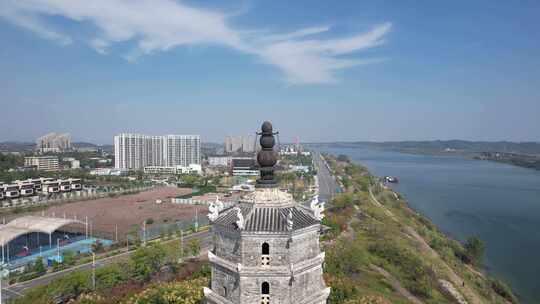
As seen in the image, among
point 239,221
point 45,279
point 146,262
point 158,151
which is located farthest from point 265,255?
point 158,151

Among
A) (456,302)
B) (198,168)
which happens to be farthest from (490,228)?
(198,168)

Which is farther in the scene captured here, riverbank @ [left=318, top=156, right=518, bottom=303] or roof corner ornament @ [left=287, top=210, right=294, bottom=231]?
riverbank @ [left=318, top=156, right=518, bottom=303]

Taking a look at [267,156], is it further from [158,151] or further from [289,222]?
[158,151]

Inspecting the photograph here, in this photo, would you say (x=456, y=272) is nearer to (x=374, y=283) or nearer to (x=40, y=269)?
(x=374, y=283)

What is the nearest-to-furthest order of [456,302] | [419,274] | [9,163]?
[456,302] → [419,274] → [9,163]

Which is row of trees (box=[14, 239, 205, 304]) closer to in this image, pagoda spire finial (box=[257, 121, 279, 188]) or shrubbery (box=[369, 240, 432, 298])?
shrubbery (box=[369, 240, 432, 298])

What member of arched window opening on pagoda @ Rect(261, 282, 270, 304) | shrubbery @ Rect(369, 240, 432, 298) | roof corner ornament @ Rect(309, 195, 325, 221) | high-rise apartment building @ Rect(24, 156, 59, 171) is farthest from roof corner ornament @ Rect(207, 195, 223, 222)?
high-rise apartment building @ Rect(24, 156, 59, 171)

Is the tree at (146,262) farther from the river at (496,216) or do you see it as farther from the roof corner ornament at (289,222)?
the river at (496,216)
